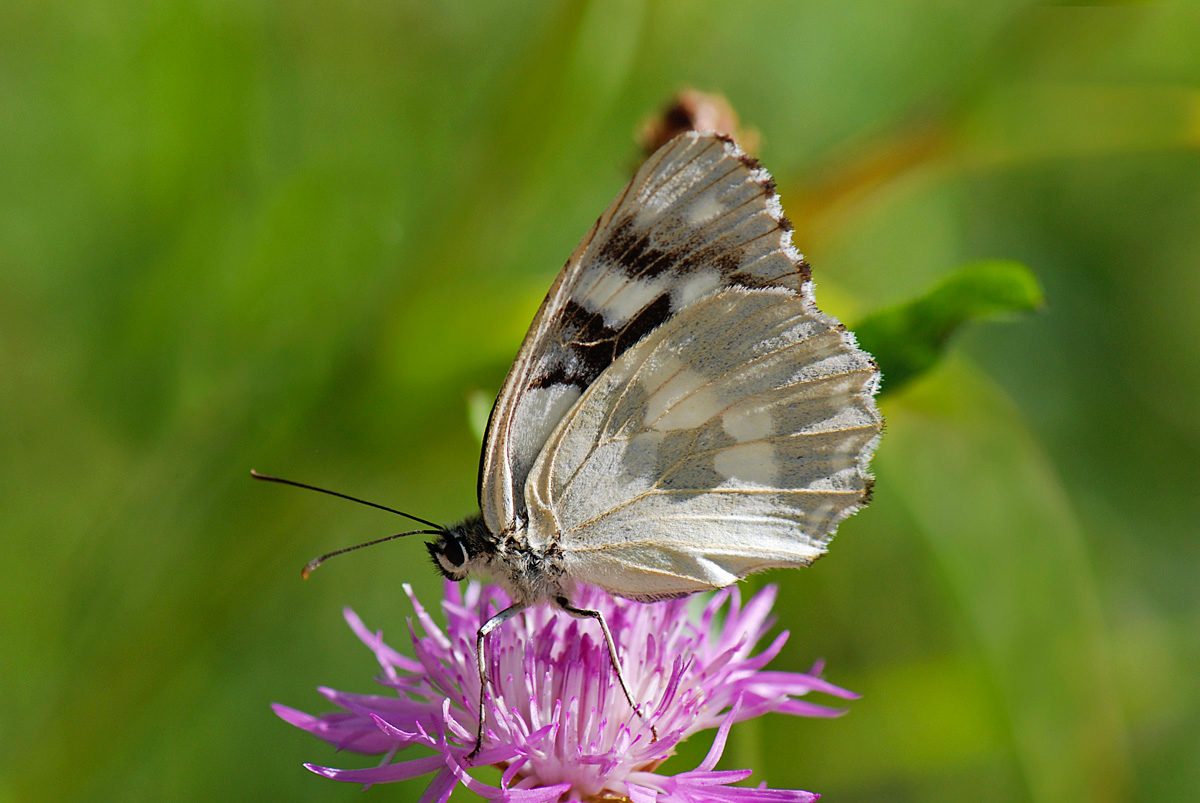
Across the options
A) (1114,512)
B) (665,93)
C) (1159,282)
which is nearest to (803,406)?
(665,93)

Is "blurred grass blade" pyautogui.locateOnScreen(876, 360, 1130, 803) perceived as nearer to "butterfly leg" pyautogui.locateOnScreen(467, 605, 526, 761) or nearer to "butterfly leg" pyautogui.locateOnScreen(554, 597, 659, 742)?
"butterfly leg" pyautogui.locateOnScreen(554, 597, 659, 742)

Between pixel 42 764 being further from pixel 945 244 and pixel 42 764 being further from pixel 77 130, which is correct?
pixel 945 244

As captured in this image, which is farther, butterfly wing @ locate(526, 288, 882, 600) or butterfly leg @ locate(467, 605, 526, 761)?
butterfly wing @ locate(526, 288, 882, 600)

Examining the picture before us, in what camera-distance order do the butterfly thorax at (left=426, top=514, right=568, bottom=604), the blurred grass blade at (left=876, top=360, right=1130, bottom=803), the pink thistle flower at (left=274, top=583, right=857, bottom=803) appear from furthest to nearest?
1. the blurred grass blade at (left=876, top=360, right=1130, bottom=803)
2. the butterfly thorax at (left=426, top=514, right=568, bottom=604)
3. the pink thistle flower at (left=274, top=583, right=857, bottom=803)

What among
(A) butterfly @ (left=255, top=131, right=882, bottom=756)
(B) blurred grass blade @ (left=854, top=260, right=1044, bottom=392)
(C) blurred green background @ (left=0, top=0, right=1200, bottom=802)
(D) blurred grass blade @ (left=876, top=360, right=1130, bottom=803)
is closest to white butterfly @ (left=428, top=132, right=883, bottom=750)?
(A) butterfly @ (left=255, top=131, right=882, bottom=756)

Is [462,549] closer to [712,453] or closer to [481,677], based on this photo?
[481,677]

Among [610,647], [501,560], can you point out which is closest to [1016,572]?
[610,647]

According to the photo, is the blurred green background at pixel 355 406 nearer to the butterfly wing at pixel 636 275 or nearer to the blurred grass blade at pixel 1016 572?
the blurred grass blade at pixel 1016 572
